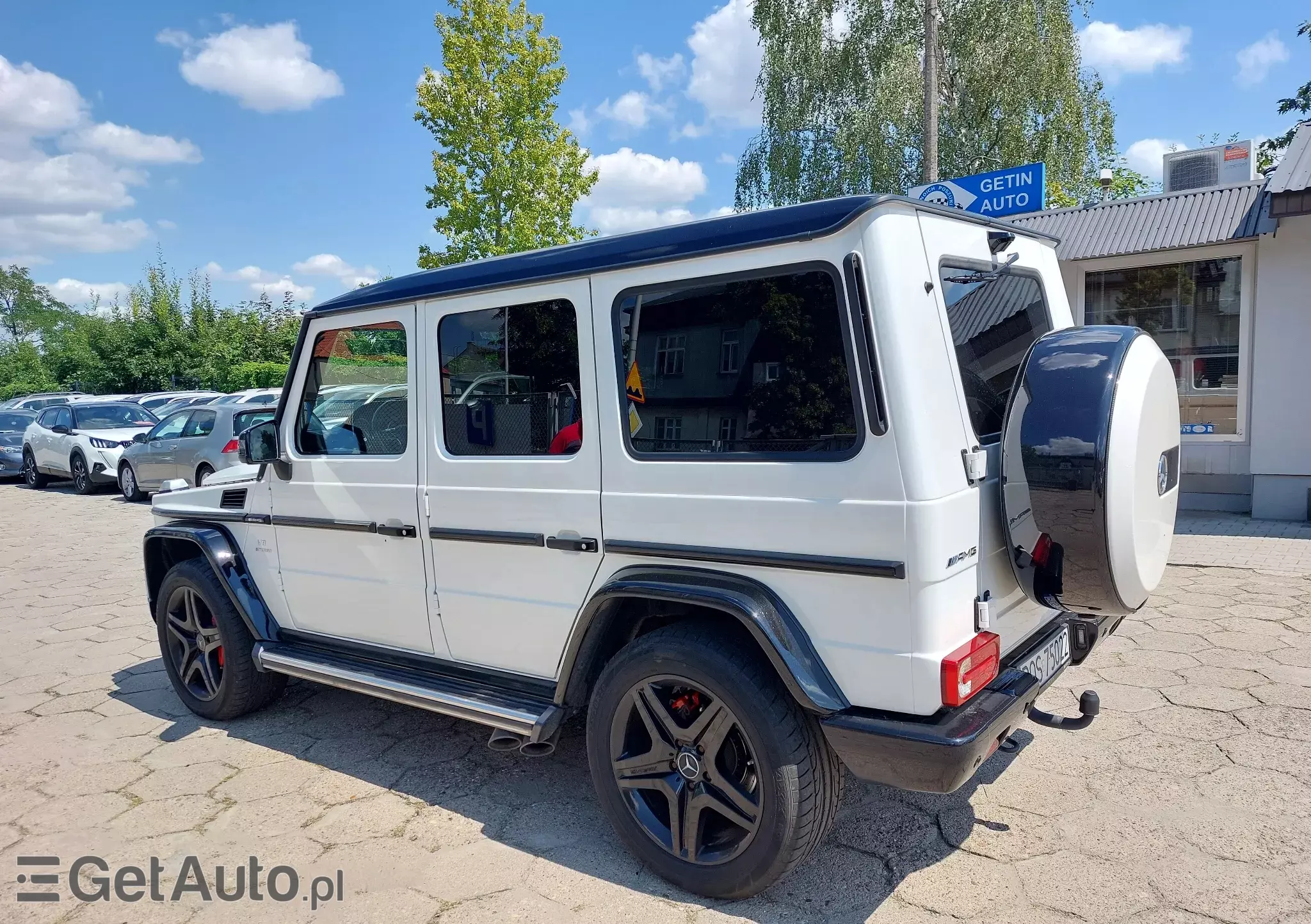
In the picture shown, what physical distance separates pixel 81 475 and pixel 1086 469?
57.0 feet

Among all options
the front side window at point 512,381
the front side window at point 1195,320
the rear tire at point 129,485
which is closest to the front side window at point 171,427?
the rear tire at point 129,485

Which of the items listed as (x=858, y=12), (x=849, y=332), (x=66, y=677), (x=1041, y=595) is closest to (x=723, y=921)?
(x=1041, y=595)

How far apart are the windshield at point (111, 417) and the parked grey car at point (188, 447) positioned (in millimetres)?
2367

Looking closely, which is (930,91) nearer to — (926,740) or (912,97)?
(912,97)

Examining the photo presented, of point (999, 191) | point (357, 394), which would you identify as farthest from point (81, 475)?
point (999, 191)

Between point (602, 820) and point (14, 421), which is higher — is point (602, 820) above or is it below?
below

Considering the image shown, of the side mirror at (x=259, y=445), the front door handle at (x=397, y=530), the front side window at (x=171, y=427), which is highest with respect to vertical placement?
the side mirror at (x=259, y=445)

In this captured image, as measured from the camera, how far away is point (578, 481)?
3.11m

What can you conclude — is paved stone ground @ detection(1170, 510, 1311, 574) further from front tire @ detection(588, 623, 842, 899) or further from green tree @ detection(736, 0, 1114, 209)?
green tree @ detection(736, 0, 1114, 209)

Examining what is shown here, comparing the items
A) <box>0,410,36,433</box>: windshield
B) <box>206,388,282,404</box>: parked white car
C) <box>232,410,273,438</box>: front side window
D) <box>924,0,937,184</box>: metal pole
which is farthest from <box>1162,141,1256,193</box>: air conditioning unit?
Answer: <box>0,410,36,433</box>: windshield

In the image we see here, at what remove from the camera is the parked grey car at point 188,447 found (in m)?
11.6

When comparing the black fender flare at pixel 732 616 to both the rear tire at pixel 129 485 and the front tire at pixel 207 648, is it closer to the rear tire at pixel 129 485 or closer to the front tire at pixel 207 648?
the front tire at pixel 207 648

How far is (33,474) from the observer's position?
17.5 m

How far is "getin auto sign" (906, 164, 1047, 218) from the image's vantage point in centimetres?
941
